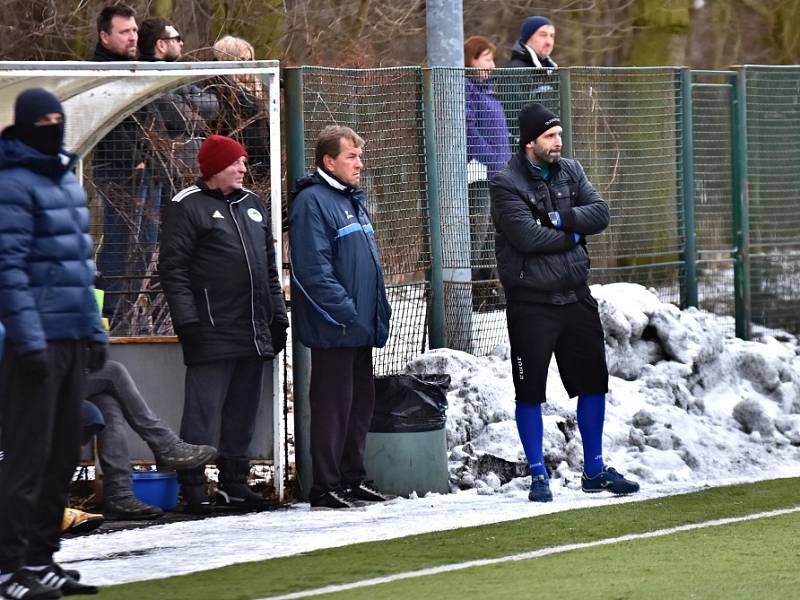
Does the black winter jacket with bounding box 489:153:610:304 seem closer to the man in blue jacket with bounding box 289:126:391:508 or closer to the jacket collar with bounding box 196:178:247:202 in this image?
the man in blue jacket with bounding box 289:126:391:508

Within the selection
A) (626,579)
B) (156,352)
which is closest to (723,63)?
(156,352)

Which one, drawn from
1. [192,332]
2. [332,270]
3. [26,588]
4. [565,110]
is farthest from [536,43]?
[26,588]

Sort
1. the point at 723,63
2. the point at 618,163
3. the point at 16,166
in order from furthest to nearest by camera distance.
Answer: the point at 723,63 < the point at 618,163 < the point at 16,166

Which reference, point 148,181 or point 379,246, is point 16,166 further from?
point 379,246

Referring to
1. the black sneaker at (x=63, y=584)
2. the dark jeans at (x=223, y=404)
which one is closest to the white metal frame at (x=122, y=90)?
the dark jeans at (x=223, y=404)

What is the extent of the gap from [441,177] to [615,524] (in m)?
3.70

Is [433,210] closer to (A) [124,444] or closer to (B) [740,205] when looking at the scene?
(A) [124,444]

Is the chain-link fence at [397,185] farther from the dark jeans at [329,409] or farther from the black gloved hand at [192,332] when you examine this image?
the black gloved hand at [192,332]

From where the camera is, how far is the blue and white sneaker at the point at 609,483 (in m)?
10.3

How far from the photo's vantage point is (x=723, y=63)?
33.3 metres

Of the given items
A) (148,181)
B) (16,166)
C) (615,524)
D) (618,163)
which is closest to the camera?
(16,166)

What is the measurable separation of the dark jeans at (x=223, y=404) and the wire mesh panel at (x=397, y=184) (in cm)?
170

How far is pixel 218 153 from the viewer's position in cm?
999

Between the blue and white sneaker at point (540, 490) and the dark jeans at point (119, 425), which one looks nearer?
the dark jeans at point (119, 425)
